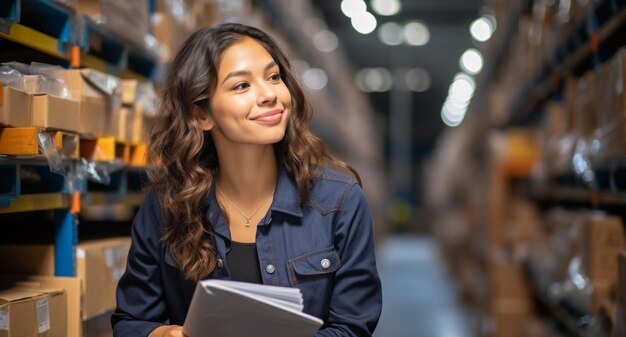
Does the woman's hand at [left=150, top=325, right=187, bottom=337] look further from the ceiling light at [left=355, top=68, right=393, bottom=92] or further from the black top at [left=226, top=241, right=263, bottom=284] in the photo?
the ceiling light at [left=355, top=68, right=393, bottom=92]

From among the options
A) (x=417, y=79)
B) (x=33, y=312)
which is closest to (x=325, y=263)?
(x=33, y=312)

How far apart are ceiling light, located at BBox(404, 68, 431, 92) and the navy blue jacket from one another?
17.6 meters

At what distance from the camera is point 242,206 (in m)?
2.37

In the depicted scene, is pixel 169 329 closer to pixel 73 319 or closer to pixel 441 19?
pixel 73 319

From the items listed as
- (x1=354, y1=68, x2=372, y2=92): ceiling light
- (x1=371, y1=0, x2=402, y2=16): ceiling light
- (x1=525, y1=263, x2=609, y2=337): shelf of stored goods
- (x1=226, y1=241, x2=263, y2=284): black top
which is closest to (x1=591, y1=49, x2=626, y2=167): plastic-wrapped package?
(x1=525, y1=263, x2=609, y2=337): shelf of stored goods

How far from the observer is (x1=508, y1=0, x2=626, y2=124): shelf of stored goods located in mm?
3193

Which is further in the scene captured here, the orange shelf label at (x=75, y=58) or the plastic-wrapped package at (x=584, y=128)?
the plastic-wrapped package at (x=584, y=128)

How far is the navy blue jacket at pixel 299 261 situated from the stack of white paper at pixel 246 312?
0.21 metres

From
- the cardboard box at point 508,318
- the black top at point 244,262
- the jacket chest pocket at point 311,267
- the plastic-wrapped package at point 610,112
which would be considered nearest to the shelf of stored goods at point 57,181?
the black top at point 244,262

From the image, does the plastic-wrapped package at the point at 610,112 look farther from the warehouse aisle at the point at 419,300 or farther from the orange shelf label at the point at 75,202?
the warehouse aisle at the point at 419,300

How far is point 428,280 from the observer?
12430 millimetres

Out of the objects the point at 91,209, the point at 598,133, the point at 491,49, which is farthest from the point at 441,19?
the point at 598,133

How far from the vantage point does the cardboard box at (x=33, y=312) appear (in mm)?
2293

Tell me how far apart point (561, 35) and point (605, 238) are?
1336 millimetres
